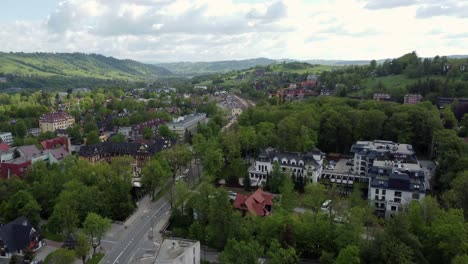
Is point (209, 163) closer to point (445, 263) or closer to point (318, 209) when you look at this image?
point (318, 209)

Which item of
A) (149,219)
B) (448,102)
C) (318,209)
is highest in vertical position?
(448,102)

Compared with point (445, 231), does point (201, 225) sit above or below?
below

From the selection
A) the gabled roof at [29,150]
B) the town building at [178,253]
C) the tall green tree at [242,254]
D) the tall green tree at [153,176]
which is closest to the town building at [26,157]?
the gabled roof at [29,150]

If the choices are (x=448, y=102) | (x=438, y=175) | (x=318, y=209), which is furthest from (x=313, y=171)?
(x=448, y=102)

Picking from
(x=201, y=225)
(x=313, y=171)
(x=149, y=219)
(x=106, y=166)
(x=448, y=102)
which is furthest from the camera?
(x=448, y=102)

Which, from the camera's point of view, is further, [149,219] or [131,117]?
[131,117]

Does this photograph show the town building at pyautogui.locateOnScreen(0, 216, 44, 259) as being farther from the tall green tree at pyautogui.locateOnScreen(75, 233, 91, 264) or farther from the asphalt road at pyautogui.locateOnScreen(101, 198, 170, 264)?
the asphalt road at pyautogui.locateOnScreen(101, 198, 170, 264)

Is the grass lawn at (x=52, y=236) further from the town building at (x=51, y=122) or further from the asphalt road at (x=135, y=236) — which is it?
the town building at (x=51, y=122)
